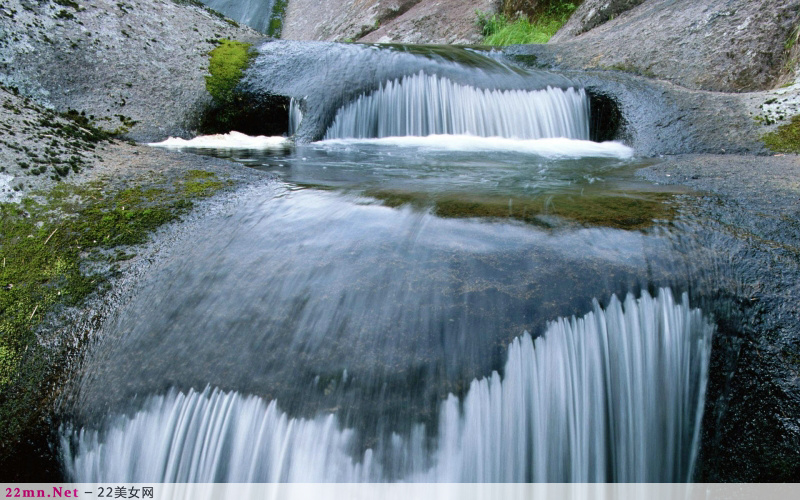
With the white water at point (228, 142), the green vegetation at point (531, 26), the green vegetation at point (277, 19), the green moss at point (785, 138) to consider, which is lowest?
the white water at point (228, 142)

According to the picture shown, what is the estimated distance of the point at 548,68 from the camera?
9.22 meters

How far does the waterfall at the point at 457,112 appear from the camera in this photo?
7.78 m

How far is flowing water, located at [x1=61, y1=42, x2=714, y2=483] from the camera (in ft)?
7.98

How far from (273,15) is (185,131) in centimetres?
1940

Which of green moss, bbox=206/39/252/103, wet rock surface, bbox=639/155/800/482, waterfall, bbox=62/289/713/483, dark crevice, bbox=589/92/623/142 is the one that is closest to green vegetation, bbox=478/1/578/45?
dark crevice, bbox=589/92/623/142

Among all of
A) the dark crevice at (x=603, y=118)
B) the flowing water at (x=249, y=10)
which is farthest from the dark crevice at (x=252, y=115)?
the flowing water at (x=249, y=10)

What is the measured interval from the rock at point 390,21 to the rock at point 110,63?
920 centimetres

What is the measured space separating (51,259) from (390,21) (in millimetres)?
17106

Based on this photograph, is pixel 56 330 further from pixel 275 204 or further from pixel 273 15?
pixel 273 15

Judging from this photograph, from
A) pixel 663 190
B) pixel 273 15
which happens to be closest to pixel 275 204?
pixel 663 190

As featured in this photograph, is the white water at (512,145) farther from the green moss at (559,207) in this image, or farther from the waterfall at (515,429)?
the waterfall at (515,429)

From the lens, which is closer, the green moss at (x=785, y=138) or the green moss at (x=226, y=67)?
the green moss at (x=785, y=138)

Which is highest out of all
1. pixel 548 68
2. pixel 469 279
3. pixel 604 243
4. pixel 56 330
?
pixel 548 68

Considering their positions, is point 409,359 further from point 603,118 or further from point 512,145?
point 603,118
